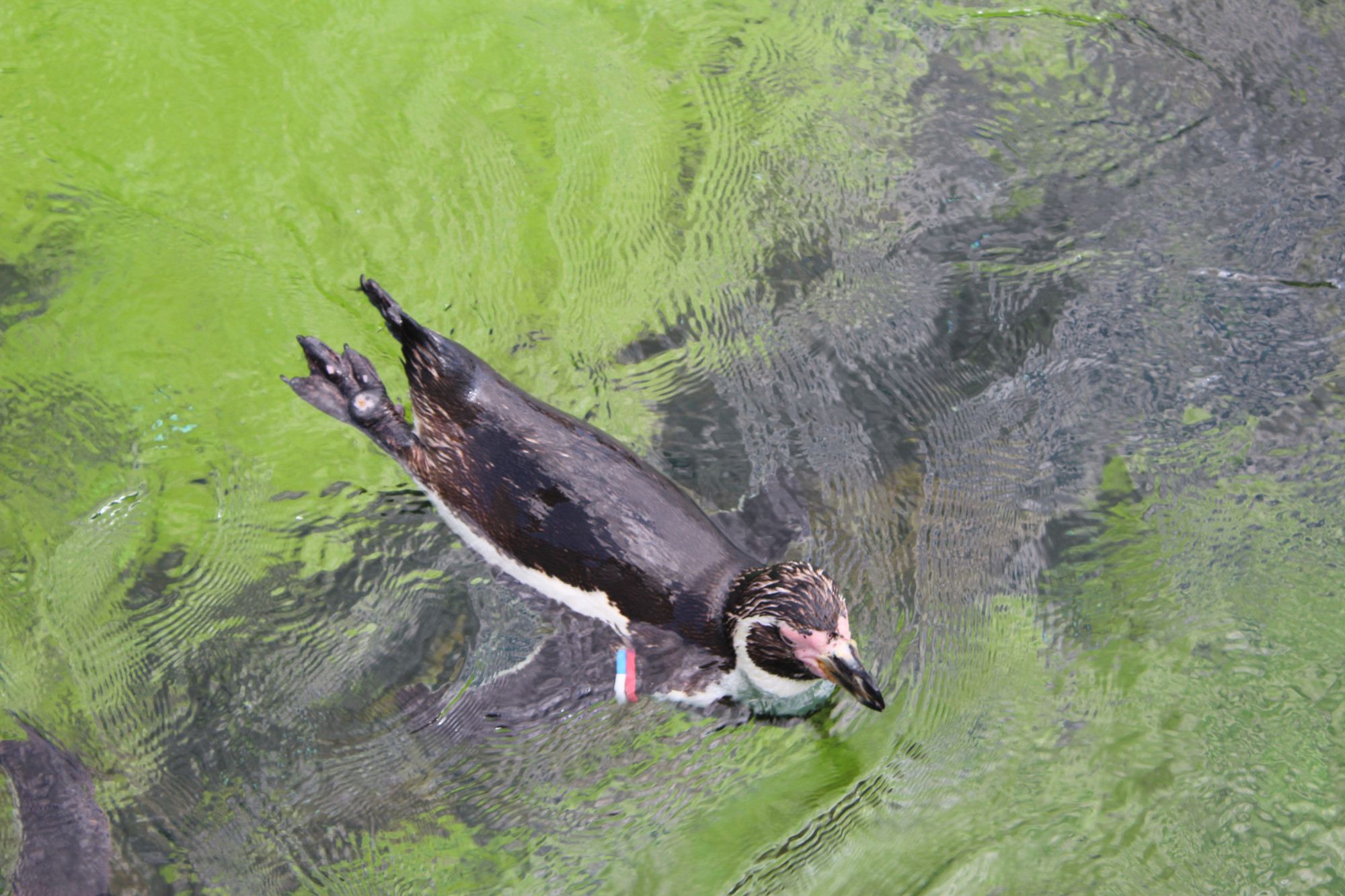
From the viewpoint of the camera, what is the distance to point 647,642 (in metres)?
3.41

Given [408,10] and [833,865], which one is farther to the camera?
[408,10]

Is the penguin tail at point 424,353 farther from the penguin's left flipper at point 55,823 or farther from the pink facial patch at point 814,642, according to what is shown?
the penguin's left flipper at point 55,823

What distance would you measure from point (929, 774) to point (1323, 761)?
1.21 metres

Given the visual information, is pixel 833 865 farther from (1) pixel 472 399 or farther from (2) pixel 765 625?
(1) pixel 472 399

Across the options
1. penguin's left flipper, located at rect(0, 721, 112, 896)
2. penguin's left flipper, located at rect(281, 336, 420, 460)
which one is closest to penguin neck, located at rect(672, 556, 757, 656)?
penguin's left flipper, located at rect(281, 336, 420, 460)

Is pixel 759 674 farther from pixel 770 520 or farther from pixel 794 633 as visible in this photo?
pixel 770 520

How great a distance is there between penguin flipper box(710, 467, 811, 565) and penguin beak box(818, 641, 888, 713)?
2.11ft

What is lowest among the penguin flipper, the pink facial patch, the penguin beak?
the penguin beak

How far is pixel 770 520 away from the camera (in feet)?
12.2

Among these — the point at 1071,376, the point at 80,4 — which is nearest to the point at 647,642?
the point at 1071,376

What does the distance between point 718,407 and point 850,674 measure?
1.33 m

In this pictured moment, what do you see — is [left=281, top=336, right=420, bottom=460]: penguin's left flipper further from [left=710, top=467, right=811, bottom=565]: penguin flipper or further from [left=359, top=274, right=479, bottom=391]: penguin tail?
[left=710, top=467, right=811, bottom=565]: penguin flipper

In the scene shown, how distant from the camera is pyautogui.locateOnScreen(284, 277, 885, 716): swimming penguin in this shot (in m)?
3.21

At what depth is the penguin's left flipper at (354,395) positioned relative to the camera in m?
3.70
